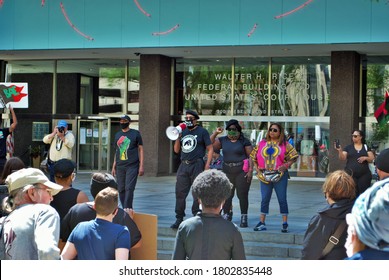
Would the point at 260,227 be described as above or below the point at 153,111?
below

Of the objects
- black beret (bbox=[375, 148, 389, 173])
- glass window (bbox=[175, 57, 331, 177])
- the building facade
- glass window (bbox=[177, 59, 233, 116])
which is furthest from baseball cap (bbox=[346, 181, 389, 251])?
glass window (bbox=[177, 59, 233, 116])

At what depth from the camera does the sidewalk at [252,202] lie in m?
11.6

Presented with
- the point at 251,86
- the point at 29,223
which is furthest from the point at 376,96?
the point at 29,223

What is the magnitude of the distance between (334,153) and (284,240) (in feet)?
34.8

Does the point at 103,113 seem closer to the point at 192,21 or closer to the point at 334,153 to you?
the point at 192,21

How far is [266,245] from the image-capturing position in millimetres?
9875

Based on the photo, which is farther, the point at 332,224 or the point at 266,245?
the point at 266,245

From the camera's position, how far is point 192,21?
19500mm

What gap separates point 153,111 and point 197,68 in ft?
6.81

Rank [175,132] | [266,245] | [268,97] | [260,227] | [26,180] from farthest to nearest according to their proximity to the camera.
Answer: [268,97] → [175,132] → [260,227] → [266,245] → [26,180]

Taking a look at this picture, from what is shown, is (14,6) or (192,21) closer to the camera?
(192,21)

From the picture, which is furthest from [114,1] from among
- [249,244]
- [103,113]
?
[249,244]

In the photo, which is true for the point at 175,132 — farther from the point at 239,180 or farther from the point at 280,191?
the point at 280,191

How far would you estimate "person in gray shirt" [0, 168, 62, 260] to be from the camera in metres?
4.09
